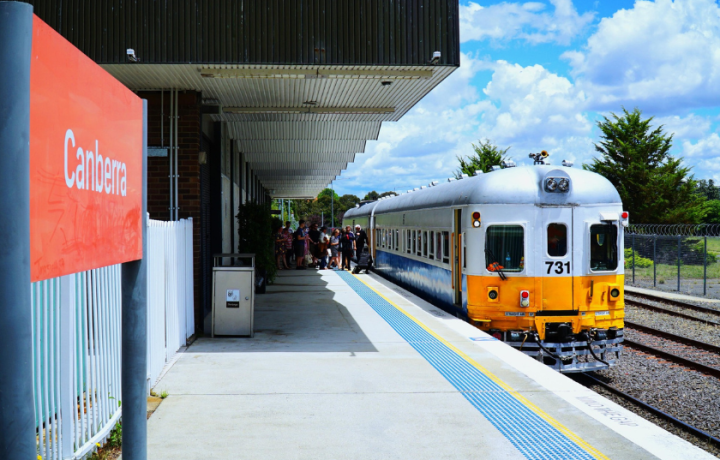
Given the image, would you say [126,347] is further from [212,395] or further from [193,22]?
[193,22]

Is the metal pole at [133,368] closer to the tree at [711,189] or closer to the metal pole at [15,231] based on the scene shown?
the metal pole at [15,231]

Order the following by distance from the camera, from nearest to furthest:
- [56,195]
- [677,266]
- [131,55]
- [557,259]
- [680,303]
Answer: [56,195], [131,55], [557,259], [680,303], [677,266]

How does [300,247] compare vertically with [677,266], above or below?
above

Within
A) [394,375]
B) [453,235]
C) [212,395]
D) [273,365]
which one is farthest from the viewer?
[453,235]

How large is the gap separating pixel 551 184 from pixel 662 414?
11.9 ft

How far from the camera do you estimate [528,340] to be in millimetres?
9445

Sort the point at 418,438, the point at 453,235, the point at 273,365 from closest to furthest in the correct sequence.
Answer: the point at 418,438 < the point at 273,365 < the point at 453,235

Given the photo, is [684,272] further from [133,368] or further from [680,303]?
[133,368]

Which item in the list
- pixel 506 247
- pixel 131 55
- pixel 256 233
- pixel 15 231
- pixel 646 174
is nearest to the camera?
pixel 15 231

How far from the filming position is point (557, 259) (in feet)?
31.7

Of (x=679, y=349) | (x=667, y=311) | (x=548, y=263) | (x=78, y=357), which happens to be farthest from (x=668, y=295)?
(x=78, y=357)

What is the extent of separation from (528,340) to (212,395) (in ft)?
16.7

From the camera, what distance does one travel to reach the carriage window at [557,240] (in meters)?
9.70

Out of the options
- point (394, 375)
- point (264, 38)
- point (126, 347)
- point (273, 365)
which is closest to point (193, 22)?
point (264, 38)
